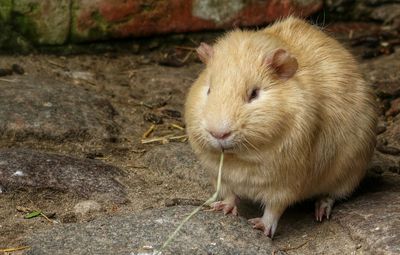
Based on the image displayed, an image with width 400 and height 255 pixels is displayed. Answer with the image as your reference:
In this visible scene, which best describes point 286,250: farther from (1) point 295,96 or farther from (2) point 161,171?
(2) point 161,171

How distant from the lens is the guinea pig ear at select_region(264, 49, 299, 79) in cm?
455

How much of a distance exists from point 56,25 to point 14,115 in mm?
1270

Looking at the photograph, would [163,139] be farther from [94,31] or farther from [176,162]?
[94,31]

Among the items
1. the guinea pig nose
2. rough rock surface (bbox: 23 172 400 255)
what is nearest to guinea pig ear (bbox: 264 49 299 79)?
the guinea pig nose

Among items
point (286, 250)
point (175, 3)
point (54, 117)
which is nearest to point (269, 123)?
point (286, 250)

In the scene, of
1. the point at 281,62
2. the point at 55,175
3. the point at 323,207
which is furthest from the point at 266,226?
the point at 55,175

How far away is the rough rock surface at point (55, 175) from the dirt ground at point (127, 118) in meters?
0.05

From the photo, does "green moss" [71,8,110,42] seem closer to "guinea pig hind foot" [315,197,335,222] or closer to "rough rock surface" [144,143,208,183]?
"rough rock surface" [144,143,208,183]

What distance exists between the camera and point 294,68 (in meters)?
4.60

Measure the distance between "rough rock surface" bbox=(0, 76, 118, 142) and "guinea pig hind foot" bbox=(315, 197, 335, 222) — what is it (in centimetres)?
164

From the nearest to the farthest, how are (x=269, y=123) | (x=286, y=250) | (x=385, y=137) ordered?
(x=269, y=123) → (x=286, y=250) → (x=385, y=137)

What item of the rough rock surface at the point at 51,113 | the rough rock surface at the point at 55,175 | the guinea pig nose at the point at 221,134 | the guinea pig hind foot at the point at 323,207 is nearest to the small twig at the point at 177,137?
the rough rock surface at the point at 51,113

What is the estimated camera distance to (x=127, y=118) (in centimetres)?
636

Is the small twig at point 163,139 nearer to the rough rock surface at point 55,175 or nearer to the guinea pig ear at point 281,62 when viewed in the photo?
the rough rock surface at point 55,175
